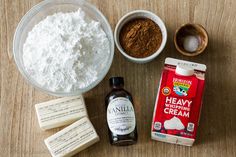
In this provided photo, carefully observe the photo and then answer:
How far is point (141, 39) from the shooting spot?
100cm

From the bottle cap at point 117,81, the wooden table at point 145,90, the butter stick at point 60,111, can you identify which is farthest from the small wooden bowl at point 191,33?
the butter stick at point 60,111

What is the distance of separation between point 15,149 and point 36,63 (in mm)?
233

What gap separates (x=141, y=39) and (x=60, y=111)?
0.27 meters

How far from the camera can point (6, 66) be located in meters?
1.04

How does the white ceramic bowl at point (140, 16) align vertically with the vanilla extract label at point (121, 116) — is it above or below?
above

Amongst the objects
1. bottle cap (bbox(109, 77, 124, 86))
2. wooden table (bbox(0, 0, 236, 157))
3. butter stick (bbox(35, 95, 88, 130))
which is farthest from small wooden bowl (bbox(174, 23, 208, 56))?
butter stick (bbox(35, 95, 88, 130))

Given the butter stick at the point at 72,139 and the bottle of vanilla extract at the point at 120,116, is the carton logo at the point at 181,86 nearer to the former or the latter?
the bottle of vanilla extract at the point at 120,116

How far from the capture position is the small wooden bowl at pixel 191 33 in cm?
100

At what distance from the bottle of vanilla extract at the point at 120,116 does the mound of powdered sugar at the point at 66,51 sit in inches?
2.6

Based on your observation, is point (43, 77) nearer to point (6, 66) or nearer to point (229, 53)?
point (6, 66)

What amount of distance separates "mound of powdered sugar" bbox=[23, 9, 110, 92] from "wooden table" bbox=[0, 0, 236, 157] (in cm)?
8

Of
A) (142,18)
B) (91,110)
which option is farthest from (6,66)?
(142,18)

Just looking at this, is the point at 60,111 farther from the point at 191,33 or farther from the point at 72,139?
the point at 191,33

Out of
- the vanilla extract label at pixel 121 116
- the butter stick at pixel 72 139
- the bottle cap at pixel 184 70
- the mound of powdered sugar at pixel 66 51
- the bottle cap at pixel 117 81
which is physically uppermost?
the mound of powdered sugar at pixel 66 51
